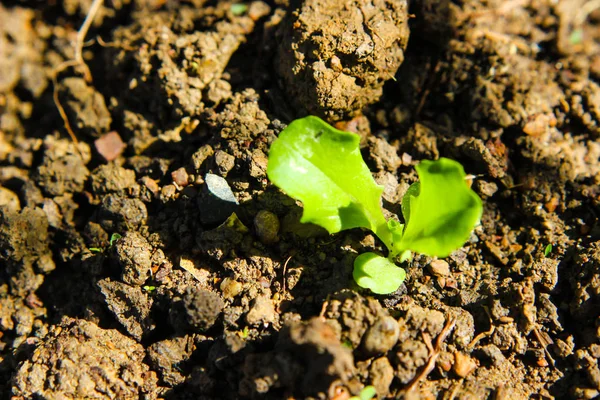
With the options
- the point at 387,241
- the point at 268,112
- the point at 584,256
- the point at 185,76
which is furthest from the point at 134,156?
the point at 584,256

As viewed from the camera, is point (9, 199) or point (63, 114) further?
point (63, 114)

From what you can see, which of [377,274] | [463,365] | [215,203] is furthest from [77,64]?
[463,365]

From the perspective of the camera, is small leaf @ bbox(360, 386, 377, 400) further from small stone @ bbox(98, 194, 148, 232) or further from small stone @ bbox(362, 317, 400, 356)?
small stone @ bbox(98, 194, 148, 232)

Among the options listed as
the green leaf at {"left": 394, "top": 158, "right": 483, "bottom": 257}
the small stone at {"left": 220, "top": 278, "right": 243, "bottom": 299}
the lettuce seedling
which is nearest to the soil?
the small stone at {"left": 220, "top": 278, "right": 243, "bottom": 299}

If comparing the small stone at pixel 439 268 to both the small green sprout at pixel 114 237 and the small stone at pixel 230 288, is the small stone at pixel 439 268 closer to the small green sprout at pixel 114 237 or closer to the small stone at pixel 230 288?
the small stone at pixel 230 288

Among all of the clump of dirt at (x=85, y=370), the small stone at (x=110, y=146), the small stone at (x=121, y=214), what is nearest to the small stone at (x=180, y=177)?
the small stone at (x=121, y=214)

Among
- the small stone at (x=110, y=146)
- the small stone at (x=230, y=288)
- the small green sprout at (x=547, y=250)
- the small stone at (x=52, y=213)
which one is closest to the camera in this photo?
the small stone at (x=230, y=288)

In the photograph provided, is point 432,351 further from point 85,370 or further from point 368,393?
point 85,370
